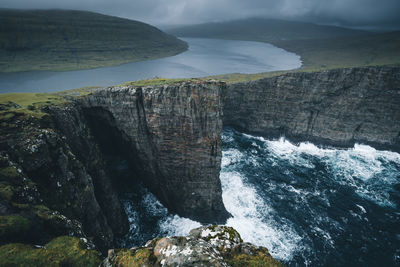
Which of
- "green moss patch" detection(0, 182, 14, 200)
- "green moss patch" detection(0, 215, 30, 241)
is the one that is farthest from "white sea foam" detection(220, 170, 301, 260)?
"green moss patch" detection(0, 182, 14, 200)

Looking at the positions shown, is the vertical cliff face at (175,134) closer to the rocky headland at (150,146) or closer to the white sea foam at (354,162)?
the rocky headland at (150,146)

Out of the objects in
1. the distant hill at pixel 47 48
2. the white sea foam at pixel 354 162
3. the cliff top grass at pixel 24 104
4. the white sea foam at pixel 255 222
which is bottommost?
the white sea foam at pixel 255 222

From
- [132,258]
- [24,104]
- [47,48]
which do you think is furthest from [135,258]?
[47,48]

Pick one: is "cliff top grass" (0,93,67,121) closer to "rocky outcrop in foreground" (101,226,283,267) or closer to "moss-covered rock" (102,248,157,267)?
"moss-covered rock" (102,248,157,267)

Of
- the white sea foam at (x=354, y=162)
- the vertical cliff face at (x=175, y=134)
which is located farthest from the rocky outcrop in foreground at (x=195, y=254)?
the white sea foam at (x=354, y=162)

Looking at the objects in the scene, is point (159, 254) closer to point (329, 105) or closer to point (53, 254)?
point (53, 254)

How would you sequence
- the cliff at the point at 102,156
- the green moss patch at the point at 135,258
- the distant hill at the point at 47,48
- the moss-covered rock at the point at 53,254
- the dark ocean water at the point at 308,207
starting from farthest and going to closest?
1. the distant hill at the point at 47,48
2. the dark ocean water at the point at 308,207
3. the cliff at the point at 102,156
4. the green moss patch at the point at 135,258
5. the moss-covered rock at the point at 53,254

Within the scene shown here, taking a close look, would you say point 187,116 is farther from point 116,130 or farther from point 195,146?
point 116,130
